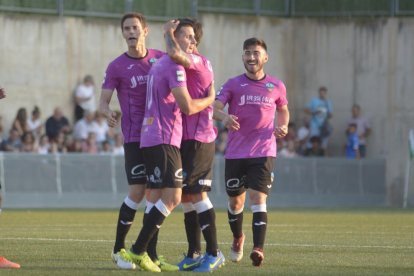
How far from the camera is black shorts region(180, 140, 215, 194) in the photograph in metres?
12.0

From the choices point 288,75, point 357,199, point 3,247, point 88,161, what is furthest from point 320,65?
point 3,247

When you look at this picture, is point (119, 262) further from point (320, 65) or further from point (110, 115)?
point (320, 65)

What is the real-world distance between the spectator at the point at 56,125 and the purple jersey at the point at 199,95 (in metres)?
17.3

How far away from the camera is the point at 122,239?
1262cm

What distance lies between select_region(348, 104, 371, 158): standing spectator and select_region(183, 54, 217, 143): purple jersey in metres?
21.1

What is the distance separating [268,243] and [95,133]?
14.4 meters

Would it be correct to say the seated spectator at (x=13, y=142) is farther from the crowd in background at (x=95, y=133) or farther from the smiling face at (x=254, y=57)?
the smiling face at (x=254, y=57)

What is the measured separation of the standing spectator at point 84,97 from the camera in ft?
102

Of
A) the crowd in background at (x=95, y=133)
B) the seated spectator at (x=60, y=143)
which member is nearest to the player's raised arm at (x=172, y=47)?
the crowd in background at (x=95, y=133)

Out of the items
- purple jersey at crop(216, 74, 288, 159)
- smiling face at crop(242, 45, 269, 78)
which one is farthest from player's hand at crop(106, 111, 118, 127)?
smiling face at crop(242, 45, 269, 78)

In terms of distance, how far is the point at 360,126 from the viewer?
33.2 meters

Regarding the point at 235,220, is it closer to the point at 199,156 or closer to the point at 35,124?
the point at 199,156

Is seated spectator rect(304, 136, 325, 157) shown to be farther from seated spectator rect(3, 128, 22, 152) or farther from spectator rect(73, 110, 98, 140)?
seated spectator rect(3, 128, 22, 152)

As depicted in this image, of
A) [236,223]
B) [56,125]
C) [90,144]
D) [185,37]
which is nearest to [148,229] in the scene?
[185,37]
